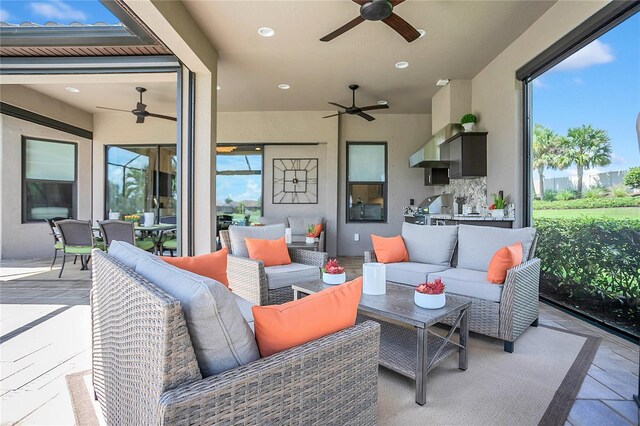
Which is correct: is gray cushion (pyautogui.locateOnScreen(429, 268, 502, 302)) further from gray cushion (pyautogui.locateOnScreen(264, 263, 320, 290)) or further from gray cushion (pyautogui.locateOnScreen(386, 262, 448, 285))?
gray cushion (pyautogui.locateOnScreen(264, 263, 320, 290))

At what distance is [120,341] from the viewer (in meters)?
1.18

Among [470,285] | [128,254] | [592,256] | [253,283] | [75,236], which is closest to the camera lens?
[128,254]

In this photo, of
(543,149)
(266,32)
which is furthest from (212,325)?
(543,149)

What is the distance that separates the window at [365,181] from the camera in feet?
23.3

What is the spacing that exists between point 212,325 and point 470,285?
88.7 inches

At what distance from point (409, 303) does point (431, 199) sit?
4766 millimetres

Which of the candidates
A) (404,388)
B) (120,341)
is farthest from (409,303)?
(120,341)

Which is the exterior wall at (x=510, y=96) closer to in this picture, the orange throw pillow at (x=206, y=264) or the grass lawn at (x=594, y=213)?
the grass lawn at (x=594, y=213)

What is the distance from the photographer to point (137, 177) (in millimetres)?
7414

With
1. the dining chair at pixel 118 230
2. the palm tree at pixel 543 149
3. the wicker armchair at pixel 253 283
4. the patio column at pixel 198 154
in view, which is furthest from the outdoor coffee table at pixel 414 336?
the dining chair at pixel 118 230

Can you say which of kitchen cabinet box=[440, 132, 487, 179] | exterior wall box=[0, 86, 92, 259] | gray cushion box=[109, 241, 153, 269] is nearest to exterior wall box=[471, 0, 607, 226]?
kitchen cabinet box=[440, 132, 487, 179]

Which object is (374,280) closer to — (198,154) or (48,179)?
(198,154)

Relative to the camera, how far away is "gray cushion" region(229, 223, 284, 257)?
10.9ft

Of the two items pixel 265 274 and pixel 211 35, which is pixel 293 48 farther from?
pixel 265 274
